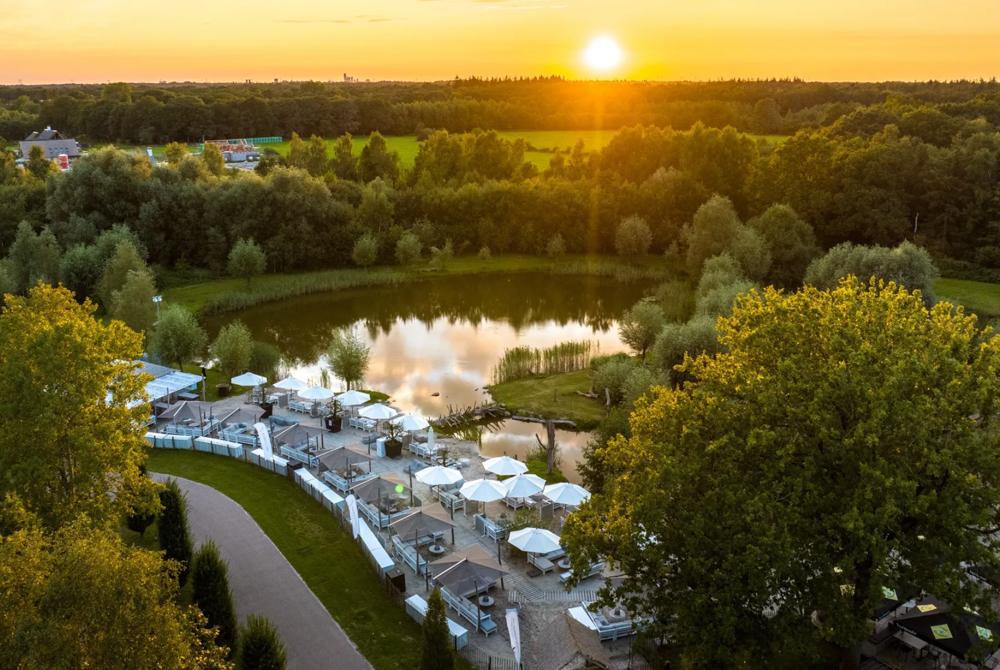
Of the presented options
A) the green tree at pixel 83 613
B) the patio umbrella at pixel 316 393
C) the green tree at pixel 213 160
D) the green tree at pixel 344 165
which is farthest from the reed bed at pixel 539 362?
the green tree at pixel 344 165

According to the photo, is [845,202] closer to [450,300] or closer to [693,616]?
[450,300]

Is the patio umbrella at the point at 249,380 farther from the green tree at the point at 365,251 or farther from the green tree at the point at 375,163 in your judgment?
the green tree at the point at 375,163

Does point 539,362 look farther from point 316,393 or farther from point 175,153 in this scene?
Result: point 175,153

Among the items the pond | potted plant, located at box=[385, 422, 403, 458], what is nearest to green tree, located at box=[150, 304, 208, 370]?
the pond

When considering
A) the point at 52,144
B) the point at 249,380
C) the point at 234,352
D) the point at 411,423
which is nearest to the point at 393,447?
the point at 411,423

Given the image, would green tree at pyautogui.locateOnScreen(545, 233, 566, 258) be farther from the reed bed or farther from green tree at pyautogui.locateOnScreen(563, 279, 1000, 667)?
green tree at pyautogui.locateOnScreen(563, 279, 1000, 667)

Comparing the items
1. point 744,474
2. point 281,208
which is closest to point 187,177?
point 281,208
